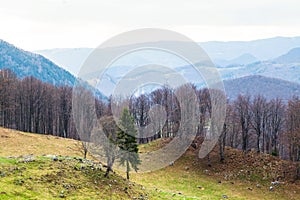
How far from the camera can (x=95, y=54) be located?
109ft

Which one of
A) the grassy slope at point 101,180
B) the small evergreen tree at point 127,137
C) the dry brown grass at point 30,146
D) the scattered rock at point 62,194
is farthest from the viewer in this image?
the dry brown grass at point 30,146

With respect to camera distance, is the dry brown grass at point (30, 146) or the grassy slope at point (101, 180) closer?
the grassy slope at point (101, 180)

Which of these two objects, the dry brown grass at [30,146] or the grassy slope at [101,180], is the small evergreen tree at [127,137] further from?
the dry brown grass at [30,146]

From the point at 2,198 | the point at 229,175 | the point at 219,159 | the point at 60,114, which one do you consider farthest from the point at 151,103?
the point at 2,198

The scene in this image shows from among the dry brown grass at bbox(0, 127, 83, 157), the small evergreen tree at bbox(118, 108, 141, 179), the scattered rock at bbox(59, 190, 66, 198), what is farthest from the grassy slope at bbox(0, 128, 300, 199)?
the small evergreen tree at bbox(118, 108, 141, 179)

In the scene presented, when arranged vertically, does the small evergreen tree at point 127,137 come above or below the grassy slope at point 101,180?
above

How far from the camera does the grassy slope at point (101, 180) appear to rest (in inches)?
1261

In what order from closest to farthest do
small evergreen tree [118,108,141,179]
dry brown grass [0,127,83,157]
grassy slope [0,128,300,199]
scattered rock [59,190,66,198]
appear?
scattered rock [59,190,66,198] < grassy slope [0,128,300,199] < small evergreen tree [118,108,141,179] < dry brown grass [0,127,83,157]

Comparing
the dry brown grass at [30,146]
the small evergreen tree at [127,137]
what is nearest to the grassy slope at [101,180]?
the dry brown grass at [30,146]

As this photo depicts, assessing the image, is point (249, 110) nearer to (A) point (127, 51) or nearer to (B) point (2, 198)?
(A) point (127, 51)

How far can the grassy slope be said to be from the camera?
3203 cm

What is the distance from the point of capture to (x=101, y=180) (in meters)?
38.2

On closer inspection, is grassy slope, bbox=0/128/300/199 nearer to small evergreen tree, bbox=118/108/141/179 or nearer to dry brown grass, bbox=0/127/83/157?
dry brown grass, bbox=0/127/83/157

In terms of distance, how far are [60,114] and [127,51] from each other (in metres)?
74.6
